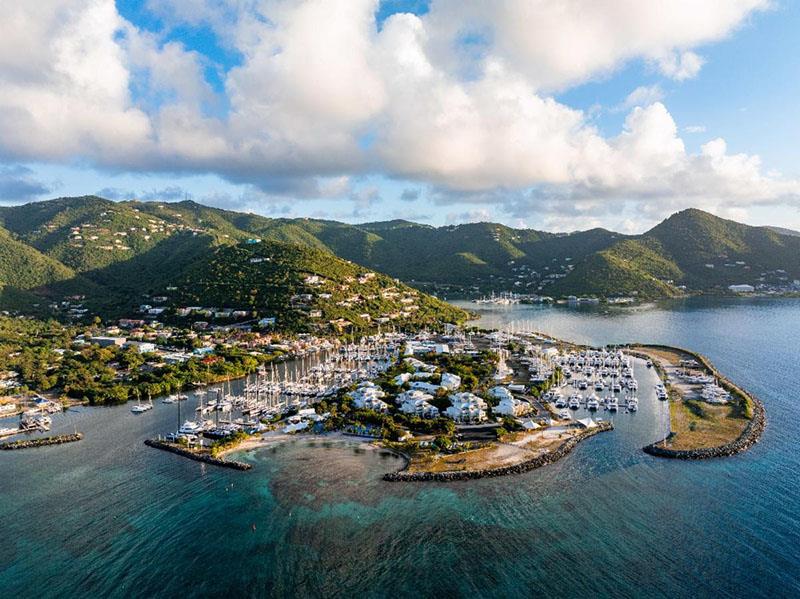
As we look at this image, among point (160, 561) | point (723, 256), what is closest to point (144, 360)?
point (160, 561)

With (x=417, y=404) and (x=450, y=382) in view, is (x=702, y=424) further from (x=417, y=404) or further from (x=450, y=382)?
(x=417, y=404)

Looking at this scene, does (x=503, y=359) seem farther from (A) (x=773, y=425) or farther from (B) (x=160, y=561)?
(B) (x=160, y=561)

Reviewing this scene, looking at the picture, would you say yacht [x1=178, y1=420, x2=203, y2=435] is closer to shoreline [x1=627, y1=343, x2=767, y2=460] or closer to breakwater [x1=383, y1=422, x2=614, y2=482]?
breakwater [x1=383, y1=422, x2=614, y2=482]

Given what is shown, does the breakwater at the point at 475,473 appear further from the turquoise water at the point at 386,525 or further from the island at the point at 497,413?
the turquoise water at the point at 386,525

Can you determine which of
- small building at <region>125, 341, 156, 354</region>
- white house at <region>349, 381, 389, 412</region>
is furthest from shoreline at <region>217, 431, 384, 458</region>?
small building at <region>125, 341, 156, 354</region>

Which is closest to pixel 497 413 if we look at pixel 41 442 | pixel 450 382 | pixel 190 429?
pixel 450 382

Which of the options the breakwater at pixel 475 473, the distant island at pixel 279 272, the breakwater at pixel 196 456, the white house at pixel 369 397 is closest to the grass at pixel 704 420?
the breakwater at pixel 475 473
